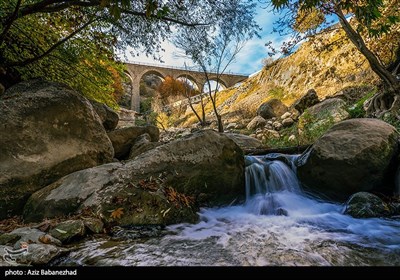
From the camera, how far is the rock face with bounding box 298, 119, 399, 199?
4.07 m

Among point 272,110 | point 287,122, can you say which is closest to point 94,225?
point 287,122

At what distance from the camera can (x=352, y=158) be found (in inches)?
161

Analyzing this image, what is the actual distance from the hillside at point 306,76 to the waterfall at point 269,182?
350 inches

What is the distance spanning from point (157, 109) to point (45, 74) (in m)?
21.7

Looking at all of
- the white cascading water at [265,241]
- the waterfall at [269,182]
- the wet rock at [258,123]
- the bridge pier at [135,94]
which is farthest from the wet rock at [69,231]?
the bridge pier at [135,94]

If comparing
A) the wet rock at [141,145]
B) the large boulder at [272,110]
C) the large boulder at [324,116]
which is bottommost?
the wet rock at [141,145]

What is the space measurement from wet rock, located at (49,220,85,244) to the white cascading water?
0.18 metres

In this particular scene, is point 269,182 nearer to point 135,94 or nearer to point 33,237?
point 33,237

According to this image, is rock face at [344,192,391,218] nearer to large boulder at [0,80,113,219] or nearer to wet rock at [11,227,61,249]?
wet rock at [11,227,61,249]

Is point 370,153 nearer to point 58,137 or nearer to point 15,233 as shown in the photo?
point 15,233

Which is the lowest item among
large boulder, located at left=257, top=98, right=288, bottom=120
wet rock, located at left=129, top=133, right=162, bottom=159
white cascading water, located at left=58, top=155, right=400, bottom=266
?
white cascading water, located at left=58, top=155, right=400, bottom=266

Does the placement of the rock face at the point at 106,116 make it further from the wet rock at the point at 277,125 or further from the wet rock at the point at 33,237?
the wet rock at the point at 277,125

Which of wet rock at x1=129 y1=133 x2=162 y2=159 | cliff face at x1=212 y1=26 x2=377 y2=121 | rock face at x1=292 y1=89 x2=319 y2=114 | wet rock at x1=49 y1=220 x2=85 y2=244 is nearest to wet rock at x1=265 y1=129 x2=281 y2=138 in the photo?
rock face at x1=292 y1=89 x2=319 y2=114

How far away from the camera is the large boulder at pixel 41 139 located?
371 centimetres
